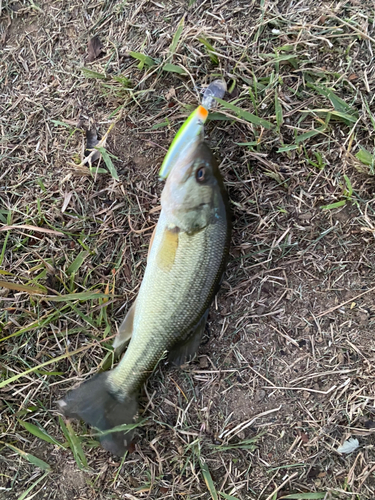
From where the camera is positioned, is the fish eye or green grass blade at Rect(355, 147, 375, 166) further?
green grass blade at Rect(355, 147, 375, 166)

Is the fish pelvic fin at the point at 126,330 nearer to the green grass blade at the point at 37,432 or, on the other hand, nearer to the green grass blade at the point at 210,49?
the green grass blade at the point at 37,432

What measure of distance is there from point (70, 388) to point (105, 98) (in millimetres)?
2454

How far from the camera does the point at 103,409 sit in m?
2.55

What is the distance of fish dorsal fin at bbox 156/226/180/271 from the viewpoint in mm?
2455

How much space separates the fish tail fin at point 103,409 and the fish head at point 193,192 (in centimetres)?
131

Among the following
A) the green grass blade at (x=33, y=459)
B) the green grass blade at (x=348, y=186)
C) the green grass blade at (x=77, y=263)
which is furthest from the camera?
the green grass blade at (x=77, y=263)

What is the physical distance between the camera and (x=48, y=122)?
308 centimetres

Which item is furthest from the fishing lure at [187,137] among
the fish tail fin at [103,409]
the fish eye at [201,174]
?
the fish tail fin at [103,409]

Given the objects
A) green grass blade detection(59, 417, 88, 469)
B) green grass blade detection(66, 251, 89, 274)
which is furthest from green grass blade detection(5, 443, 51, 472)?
green grass blade detection(66, 251, 89, 274)

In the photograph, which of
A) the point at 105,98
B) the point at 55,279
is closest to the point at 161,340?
the point at 55,279

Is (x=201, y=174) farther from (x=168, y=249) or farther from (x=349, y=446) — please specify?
(x=349, y=446)

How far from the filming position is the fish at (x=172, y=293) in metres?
2.44

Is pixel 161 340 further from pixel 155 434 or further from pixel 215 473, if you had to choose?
pixel 215 473

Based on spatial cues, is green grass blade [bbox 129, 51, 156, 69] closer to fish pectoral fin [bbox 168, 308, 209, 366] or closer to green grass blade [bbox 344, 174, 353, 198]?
green grass blade [bbox 344, 174, 353, 198]
